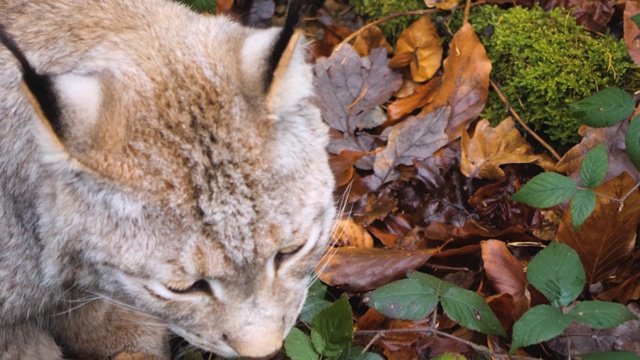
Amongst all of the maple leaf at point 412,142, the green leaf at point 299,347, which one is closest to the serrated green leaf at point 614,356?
the green leaf at point 299,347

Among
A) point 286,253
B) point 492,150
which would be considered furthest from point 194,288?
point 492,150

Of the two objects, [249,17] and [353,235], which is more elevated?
[249,17]

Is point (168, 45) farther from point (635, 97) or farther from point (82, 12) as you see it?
point (635, 97)

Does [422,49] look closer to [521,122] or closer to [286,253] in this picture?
[521,122]

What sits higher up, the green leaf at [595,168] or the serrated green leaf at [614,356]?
the green leaf at [595,168]

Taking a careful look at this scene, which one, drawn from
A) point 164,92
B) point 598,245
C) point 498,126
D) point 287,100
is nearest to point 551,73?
point 498,126

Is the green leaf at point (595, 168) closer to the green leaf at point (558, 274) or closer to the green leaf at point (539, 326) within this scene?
the green leaf at point (558, 274)
